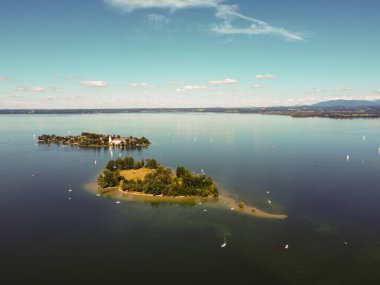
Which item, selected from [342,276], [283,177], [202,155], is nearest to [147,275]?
[342,276]

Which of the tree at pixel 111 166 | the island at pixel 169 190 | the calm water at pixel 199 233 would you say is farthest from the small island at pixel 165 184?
the tree at pixel 111 166

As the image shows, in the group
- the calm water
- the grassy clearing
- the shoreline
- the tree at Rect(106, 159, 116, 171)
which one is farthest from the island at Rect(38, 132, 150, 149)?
the shoreline

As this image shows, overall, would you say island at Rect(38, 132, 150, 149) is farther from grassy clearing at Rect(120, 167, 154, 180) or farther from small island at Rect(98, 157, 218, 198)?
small island at Rect(98, 157, 218, 198)

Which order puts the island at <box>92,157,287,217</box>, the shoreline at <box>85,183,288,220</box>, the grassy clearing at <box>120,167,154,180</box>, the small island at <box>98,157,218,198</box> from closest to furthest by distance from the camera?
the shoreline at <box>85,183,288,220</box>, the island at <box>92,157,287,217</box>, the small island at <box>98,157,218,198</box>, the grassy clearing at <box>120,167,154,180</box>

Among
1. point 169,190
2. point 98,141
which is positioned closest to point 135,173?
point 169,190

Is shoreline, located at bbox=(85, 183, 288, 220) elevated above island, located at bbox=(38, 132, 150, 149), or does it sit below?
below

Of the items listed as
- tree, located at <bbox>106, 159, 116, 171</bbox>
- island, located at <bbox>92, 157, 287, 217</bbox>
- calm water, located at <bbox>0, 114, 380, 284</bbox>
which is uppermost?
tree, located at <bbox>106, 159, 116, 171</bbox>

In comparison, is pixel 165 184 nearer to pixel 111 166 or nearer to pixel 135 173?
pixel 135 173

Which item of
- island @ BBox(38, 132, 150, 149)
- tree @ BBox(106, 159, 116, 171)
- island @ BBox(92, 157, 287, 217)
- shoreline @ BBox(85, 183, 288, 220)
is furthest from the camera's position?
island @ BBox(38, 132, 150, 149)

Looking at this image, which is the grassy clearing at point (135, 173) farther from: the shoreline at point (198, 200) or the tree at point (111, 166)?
the shoreline at point (198, 200)

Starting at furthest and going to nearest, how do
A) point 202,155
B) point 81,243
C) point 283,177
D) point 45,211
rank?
1. point 202,155
2. point 283,177
3. point 45,211
4. point 81,243

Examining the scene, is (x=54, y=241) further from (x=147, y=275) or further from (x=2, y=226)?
(x=147, y=275)
